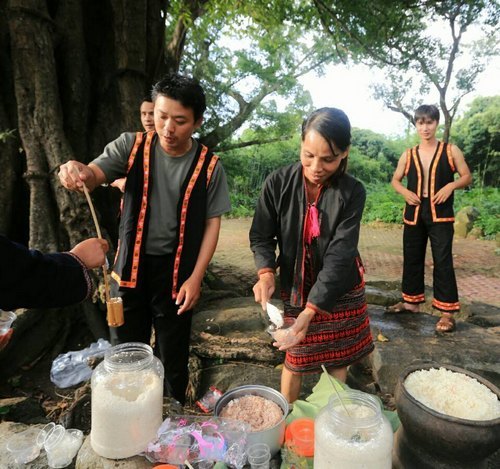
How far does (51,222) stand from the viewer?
3770 mm

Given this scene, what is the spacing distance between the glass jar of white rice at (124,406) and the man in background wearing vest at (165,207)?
1.04 meters

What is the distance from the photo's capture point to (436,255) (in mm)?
4012

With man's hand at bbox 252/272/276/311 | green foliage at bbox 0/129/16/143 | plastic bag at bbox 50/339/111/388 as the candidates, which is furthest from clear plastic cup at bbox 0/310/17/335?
green foliage at bbox 0/129/16/143

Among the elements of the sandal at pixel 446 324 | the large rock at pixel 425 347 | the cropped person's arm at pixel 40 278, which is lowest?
the large rock at pixel 425 347

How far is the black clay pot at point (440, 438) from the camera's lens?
1089 millimetres

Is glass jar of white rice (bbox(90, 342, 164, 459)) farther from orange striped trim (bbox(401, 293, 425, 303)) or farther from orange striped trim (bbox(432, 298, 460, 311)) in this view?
orange striped trim (bbox(401, 293, 425, 303))

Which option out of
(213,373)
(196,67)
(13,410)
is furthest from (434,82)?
(13,410)

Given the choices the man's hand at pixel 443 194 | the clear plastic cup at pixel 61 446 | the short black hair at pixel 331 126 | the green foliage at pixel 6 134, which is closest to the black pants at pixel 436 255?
the man's hand at pixel 443 194

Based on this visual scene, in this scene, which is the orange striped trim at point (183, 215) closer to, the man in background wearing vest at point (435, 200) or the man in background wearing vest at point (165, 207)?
the man in background wearing vest at point (165, 207)

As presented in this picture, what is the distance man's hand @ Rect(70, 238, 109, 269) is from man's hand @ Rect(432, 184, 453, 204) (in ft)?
11.3

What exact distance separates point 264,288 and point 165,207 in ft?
2.79

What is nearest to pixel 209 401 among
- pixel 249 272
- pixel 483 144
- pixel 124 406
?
pixel 124 406

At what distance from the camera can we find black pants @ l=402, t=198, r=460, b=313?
3.97 meters

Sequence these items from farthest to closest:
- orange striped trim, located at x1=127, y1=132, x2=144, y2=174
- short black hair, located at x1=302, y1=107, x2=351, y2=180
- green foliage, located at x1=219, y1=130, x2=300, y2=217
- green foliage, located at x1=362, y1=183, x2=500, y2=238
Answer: green foliage, located at x1=219, y1=130, x2=300, y2=217, green foliage, located at x1=362, y1=183, x2=500, y2=238, orange striped trim, located at x1=127, y1=132, x2=144, y2=174, short black hair, located at x1=302, y1=107, x2=351, y2=180
